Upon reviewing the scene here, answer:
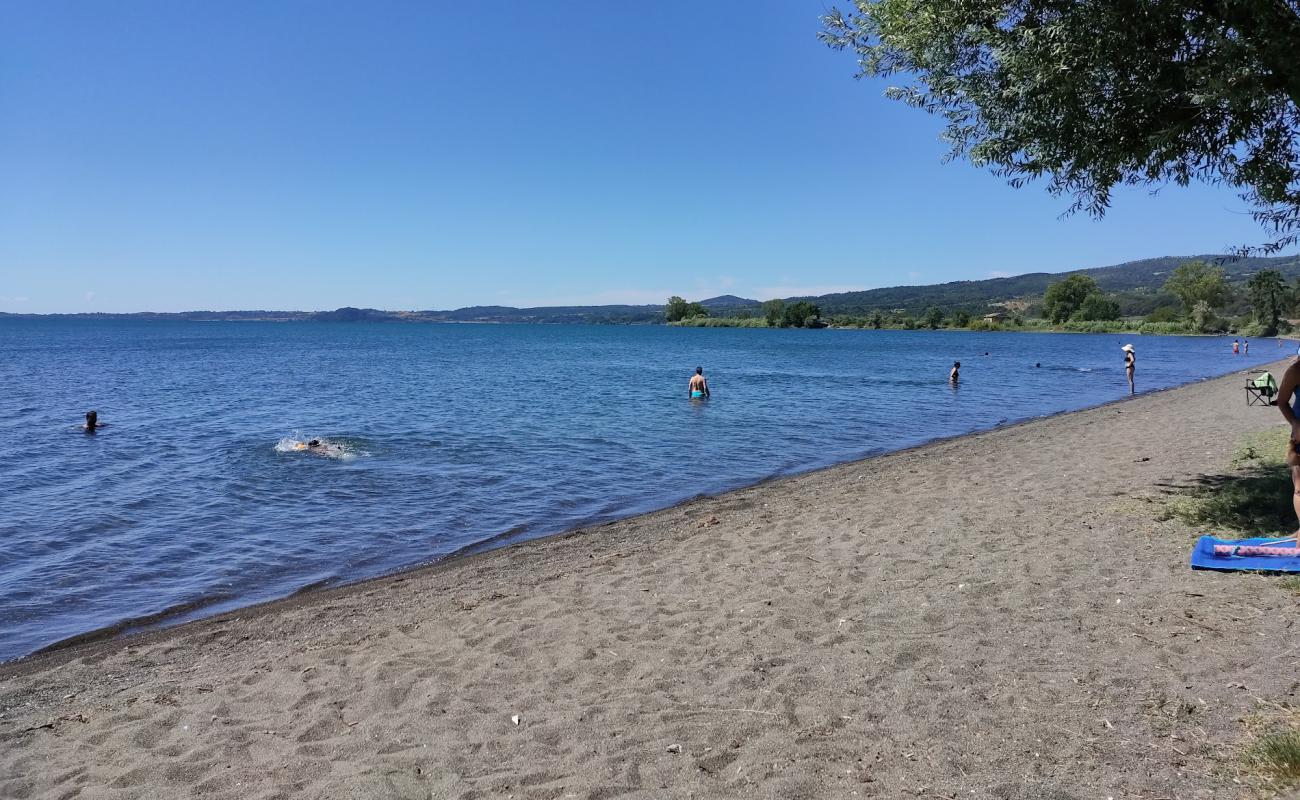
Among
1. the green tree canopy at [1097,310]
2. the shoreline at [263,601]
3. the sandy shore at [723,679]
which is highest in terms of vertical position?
the green tree canopy at [1097,310]

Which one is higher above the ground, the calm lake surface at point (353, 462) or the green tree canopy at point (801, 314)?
the green tree canopy at point (801, 314)

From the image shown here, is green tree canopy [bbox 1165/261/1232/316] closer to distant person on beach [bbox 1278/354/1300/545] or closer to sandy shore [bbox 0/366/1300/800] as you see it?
distant person on beach [bbox 1278/354/1300/545]

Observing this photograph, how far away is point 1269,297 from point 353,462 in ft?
423

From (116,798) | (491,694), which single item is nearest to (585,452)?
(491,694)

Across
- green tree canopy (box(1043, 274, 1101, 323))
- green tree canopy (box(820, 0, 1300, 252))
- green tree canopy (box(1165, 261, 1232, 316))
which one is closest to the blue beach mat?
green tree canopy (box(820, 0, 1300, 252))

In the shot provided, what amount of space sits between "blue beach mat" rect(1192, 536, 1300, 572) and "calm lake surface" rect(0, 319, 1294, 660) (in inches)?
341

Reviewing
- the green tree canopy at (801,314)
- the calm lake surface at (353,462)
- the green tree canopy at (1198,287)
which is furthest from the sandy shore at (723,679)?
the green tree canopy at (801,314)

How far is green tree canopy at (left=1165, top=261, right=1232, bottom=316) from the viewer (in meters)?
122

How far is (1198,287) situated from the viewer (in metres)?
124

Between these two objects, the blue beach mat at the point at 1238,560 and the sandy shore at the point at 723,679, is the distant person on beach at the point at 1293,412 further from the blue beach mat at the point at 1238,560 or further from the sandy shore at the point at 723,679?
the sandy shore at the point at 723,679

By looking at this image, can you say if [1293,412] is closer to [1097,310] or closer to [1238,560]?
[1238,560]

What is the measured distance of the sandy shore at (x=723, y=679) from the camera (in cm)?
436

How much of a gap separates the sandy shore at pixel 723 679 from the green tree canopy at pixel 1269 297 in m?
123

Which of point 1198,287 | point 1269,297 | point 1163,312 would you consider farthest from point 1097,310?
point 1269,297
